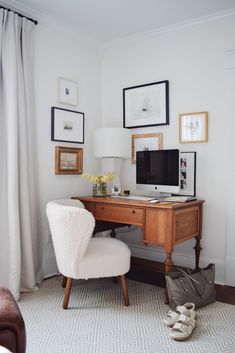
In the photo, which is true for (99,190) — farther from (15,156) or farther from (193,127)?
(193,127)

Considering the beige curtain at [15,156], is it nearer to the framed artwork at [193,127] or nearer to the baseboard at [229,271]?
the framed artwork at [193,127]

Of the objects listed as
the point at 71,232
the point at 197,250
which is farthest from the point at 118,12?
the point at 197,250

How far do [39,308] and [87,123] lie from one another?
1.96 meters

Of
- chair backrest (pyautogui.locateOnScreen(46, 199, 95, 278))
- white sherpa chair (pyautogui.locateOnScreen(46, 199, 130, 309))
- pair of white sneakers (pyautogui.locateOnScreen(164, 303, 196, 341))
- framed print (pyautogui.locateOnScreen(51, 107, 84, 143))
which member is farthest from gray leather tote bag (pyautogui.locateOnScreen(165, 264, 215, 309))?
framed print (pyautogui.locateOnScreen(51, 107, 84, 143))

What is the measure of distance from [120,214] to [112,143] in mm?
781

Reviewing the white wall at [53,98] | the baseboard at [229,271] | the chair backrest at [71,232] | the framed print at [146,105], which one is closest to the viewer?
the chair backrest at [71,232]

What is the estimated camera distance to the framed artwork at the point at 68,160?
9.80 ft

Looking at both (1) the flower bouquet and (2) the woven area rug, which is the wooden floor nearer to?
(2) the woven area rug

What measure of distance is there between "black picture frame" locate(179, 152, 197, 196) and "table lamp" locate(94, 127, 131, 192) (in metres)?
0.57

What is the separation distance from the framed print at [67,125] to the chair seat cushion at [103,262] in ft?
4.00

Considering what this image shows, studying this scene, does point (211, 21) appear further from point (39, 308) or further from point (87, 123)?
point (39, 308)

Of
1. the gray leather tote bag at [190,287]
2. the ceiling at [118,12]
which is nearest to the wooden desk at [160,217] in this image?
the gray leather tote bag at [190,287]

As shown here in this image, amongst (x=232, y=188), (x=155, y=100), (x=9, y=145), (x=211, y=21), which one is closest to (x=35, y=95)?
(x=9, y=145)

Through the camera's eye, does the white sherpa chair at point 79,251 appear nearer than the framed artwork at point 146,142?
Yes
